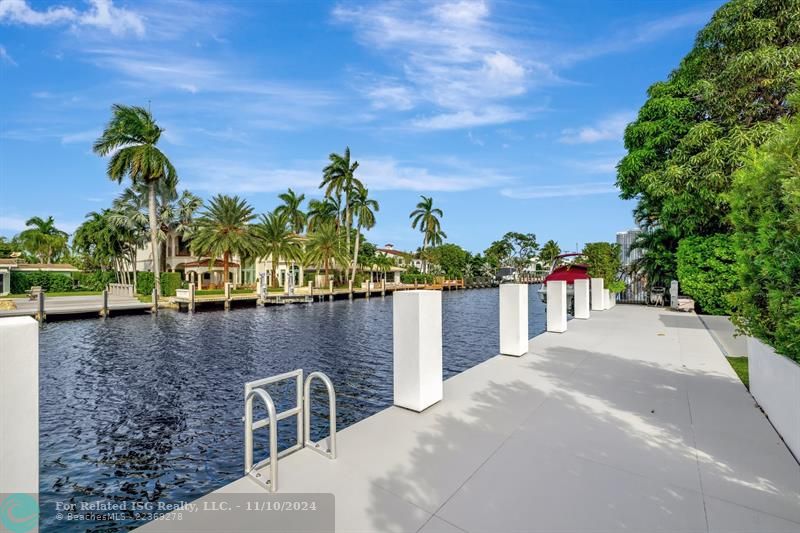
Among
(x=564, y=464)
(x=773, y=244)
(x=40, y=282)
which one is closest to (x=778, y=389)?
(x=773, y=244)

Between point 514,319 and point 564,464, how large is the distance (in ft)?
14.2

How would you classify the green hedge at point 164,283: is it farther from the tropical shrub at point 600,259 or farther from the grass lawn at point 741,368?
the grass lawn at point 741,368

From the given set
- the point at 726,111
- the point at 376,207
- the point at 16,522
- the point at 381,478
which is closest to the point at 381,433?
the point at 381,478

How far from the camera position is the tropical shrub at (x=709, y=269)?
46.1ft

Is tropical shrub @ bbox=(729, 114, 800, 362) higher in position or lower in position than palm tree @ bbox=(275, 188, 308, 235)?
lower

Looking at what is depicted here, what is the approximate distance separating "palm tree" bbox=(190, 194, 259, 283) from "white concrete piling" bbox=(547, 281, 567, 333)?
32.0 metres

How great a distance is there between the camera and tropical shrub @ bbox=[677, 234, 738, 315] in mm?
14055

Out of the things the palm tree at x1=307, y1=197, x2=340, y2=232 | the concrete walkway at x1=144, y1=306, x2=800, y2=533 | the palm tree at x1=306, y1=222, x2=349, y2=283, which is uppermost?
the palm tree at x1=307, y1=197, x2=340, y2=232

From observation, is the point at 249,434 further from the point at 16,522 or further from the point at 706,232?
the point at 706,232

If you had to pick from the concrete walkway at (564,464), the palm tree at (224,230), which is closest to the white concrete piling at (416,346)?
the concrete walkway at (564,464)

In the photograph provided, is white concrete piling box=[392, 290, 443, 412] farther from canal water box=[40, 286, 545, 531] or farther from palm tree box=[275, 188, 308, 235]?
palm tree box=[275, 188, 308, 235]

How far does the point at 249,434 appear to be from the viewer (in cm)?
310

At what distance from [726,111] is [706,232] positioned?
4.78 meters

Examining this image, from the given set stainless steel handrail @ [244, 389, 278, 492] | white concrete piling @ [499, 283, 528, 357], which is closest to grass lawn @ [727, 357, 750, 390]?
white concrete piling @ [499, 283, 528, 357]
